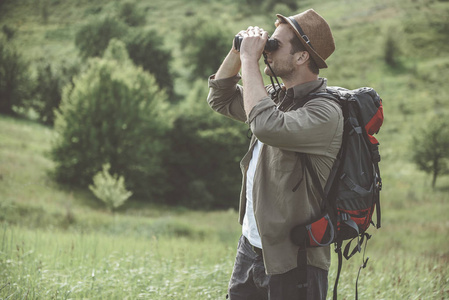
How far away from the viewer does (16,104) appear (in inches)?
1642

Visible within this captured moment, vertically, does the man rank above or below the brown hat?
below

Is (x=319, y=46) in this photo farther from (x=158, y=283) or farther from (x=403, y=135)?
(x=403, y=135)

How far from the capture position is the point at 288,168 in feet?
6.96

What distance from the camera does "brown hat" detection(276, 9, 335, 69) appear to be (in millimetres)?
2236

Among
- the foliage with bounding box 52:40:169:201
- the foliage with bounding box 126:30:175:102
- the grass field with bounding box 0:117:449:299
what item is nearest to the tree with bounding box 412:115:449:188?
the grass field with bounding box 0:117:449:299

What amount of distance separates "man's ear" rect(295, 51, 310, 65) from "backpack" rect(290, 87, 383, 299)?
0.25m

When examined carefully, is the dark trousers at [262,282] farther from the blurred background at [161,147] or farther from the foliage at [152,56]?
the foliage at [152,56]

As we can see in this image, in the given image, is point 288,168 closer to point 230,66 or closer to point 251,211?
point 251,211

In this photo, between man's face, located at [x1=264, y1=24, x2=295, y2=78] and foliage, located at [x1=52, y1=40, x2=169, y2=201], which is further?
foliage, located at [x1=52, y1=40, x2=169, y2=201]

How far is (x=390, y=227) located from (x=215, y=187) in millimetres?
17975

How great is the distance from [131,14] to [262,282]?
68.9 meters

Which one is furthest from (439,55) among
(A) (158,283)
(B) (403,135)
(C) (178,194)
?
(A) (158,283)

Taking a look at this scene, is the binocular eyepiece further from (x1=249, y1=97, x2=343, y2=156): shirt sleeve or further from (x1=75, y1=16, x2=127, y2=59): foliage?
(x1=75, y1=16, x2=127, y2=59): foliage

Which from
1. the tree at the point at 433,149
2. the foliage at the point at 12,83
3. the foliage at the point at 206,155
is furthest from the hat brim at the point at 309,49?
the foliage at the point at 12,83
